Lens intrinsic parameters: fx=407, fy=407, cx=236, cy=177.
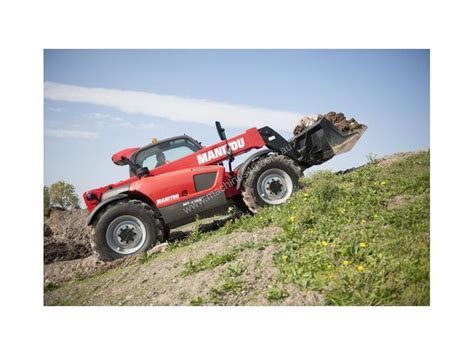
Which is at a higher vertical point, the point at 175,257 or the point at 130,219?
the point at 130,219

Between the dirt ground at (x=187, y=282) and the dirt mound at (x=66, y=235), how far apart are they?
9.33 ft

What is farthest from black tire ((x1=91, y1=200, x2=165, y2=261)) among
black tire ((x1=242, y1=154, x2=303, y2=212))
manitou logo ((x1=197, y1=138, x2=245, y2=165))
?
black tire ((x1=242, y1=154, x2=303, y2=212))

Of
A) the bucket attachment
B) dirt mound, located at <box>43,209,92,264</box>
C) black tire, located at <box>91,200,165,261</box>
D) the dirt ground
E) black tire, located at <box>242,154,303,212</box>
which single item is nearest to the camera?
the dirt ground

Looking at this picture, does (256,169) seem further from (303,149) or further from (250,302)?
(250,302)

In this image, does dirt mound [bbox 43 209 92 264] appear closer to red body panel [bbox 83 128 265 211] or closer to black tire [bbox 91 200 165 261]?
red body panel [bbox 83 128 265 211]

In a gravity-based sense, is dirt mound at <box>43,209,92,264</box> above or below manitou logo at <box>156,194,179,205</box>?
below

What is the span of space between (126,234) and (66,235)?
3.99m

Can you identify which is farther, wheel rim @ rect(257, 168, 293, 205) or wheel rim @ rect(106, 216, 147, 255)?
wheel rim @ rect(257, 168, 293, 205)

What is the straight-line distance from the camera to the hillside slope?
434 centimetres

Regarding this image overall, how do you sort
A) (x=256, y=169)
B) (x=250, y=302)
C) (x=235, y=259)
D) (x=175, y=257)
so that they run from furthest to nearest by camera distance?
1. (x=256, y=169)
2. (x=175, y=257)
3. (x=235, y=259)
4. (x=250, y=302)

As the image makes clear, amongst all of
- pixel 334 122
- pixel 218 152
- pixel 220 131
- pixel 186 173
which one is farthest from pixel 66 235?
pixel 334 122

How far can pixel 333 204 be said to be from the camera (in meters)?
5.81
